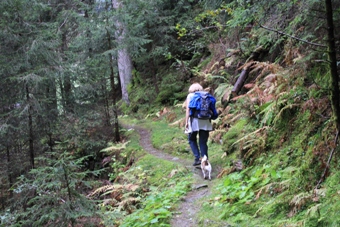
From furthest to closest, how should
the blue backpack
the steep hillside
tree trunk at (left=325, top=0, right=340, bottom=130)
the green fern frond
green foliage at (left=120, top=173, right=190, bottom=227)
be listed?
1. the green fern frond
2. the blue backpack
3. green foliage at (left=120, top=173, right=190, bottom=227)
4. the steep hillside
5. tree trunk at (left=325, top=0, right=340, bottom=130)

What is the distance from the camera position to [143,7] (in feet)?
52.4

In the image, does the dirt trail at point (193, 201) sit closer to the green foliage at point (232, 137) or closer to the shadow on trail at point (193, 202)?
the shadow on trail at point (193, 202)

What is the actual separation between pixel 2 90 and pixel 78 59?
3691 mm

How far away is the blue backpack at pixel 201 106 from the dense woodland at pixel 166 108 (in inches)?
28.0

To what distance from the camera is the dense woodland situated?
13.5 ft

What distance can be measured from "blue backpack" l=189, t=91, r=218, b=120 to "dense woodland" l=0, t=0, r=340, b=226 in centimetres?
71

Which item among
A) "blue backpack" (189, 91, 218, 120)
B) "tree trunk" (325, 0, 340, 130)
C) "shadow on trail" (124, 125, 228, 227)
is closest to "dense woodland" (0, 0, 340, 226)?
"tree trunk" (325, 0, 340, 130)

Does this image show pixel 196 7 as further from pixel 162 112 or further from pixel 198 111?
pixel 198 111

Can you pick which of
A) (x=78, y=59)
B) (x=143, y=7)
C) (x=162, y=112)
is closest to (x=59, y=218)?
(x=78, y=59)

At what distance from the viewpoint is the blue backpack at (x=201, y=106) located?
22.5ft

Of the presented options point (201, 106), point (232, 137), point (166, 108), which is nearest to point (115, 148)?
point (166, 108)

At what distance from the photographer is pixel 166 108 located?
1625 centimetres

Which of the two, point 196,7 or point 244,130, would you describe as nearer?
point 244,130

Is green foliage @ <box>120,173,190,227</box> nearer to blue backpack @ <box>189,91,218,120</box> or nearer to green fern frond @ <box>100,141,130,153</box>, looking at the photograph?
blue backpack @ <box>189,91,218,120</box>
